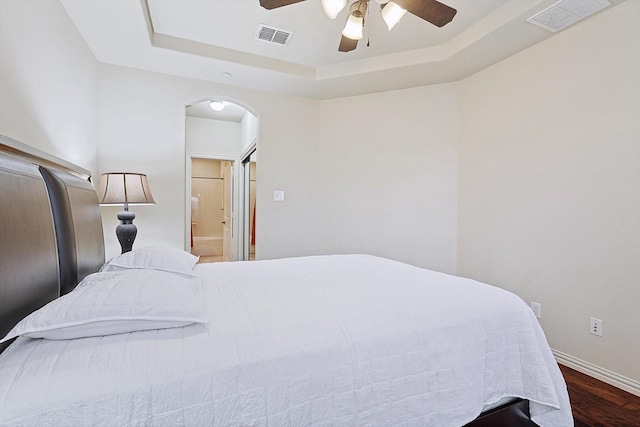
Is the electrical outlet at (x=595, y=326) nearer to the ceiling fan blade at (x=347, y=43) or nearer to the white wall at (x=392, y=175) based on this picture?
the white wall at (x=392, y=175)

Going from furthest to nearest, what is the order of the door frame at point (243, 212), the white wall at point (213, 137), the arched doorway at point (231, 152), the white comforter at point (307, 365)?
the door frame at point (243, 212)
the white wall at point (213, 137)
the arched doorway at point (231, 152)
the white comforter at point (307, 365)

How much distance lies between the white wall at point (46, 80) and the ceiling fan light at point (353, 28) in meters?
1.69

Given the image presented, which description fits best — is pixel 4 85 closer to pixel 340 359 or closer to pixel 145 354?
pixel 145 354

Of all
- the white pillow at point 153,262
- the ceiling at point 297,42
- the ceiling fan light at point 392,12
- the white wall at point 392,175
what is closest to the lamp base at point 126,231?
the white pillow at point 153,262

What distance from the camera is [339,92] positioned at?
12.1 feet

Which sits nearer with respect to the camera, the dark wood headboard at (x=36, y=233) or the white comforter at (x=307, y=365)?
the white comforter at (x=307, y=365)

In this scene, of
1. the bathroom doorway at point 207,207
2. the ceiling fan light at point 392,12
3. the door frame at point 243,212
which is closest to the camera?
the ceiling fan light at point 392,12

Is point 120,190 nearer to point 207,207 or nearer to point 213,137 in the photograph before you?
point 213,137

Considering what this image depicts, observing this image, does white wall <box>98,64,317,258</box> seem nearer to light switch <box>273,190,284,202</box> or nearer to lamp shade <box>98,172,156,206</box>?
light switch <box>273,190,284,202</box>

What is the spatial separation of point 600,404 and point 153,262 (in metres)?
2.63

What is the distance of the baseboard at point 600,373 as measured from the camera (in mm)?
2002

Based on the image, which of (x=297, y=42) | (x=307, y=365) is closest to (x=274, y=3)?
(x=297, y=42)

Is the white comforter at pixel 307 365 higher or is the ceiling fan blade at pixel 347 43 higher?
the ceiling fan blade at pixel 347 43

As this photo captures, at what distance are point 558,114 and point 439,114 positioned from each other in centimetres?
118
